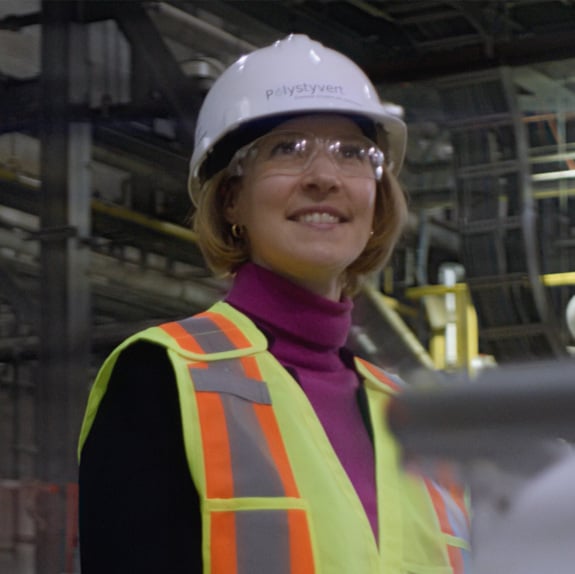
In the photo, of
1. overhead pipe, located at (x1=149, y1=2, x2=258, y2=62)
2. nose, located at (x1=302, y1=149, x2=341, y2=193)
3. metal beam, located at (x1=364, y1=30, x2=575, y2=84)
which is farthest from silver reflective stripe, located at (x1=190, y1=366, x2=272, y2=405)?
overhead pipe, located at (x1=149, y1=2, x2=258, y2=62)

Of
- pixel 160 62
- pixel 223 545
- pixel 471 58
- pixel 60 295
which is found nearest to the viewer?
pixel 223 545

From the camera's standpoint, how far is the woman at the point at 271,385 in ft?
3.98

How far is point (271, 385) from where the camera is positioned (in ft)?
4.39

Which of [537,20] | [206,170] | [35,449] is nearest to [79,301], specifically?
[35,449]

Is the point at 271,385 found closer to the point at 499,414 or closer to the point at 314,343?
the point at 314,343

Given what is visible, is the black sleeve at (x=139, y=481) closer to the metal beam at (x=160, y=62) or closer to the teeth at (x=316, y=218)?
the teeth at (x=316, y=218)

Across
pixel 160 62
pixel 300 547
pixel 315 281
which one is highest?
pixel 160 62

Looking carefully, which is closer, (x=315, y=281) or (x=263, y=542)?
Answer: (x=263, y=542)

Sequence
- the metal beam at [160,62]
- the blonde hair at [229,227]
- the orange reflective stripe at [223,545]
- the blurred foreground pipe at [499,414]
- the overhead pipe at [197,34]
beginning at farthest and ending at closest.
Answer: the overhead pipe at [197,34] → the metal beam at [160,62] → the blonde hair at [229,227] → the orange reflective stripe at [223,545] → the blurred foreground pipe at [499,414]

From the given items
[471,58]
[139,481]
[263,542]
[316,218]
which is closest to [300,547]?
[263,542]

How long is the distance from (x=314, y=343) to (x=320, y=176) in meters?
0.19

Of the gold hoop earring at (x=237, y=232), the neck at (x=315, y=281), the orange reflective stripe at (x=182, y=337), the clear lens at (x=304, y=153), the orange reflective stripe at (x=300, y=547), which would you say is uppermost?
the clear lens at (x=304, y=153)

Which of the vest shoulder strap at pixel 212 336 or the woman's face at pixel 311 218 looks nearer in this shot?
the vest shoulder strap at pixel 212 336

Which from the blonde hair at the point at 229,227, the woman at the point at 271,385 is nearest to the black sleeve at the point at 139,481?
the woman at the point at 271,385
